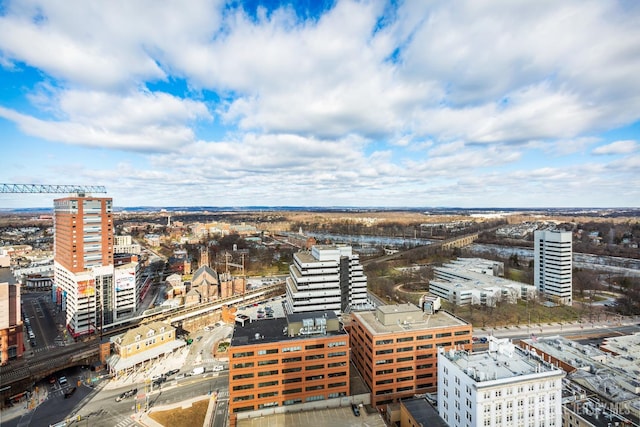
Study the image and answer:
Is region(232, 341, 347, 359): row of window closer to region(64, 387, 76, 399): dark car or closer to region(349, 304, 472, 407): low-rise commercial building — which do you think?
region(349, 304, 472, 407): low-rise commercial building

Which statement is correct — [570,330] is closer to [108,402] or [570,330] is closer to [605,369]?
[605,369]

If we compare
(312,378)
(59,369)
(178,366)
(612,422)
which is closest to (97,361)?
(59,369)

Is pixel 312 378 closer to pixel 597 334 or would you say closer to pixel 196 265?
pixel 597 334

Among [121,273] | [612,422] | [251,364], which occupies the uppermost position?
[121,273]

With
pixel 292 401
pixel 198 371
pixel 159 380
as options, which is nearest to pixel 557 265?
pixel 292 401

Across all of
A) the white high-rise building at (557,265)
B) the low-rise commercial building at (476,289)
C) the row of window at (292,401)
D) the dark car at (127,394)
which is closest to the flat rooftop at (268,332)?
the row of window at (292,401)

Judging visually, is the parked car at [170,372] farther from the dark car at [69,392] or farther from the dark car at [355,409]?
the dark car at [355,409]
